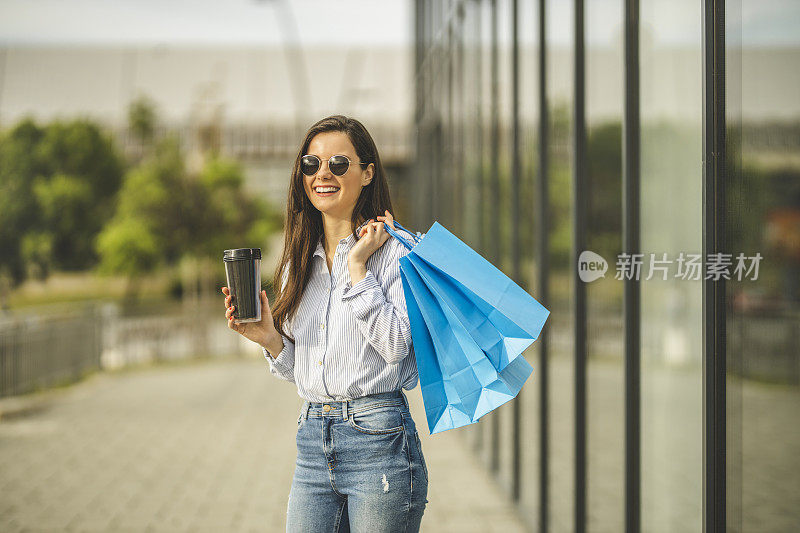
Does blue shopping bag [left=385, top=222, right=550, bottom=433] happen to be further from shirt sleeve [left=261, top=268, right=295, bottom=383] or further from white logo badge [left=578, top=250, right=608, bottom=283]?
white logo badge [left=578, top=250, right=608, bottom=283]

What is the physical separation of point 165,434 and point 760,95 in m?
7.86

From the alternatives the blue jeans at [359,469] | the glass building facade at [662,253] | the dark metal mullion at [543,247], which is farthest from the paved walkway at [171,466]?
the blue jeans at [359,469]

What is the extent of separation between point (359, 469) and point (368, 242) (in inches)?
25.6

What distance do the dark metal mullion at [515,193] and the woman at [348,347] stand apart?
3554mm

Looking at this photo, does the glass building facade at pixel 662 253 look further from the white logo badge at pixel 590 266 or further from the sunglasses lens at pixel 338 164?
the sunglasses lens at pixel 338 164

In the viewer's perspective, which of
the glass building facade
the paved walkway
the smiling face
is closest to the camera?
the smiling face

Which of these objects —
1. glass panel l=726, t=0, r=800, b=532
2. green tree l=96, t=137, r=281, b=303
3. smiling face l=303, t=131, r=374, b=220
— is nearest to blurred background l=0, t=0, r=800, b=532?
glass panel l=726, t=0, r=800, b=532

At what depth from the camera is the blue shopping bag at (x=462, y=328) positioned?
7.15 ft

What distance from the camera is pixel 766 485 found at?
10.3 feet

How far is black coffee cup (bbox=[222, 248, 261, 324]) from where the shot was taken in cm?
226

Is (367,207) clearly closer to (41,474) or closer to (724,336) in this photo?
(724,336)

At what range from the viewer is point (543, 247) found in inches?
201

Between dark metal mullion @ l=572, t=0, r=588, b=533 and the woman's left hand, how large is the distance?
200cm

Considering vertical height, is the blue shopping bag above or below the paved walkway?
above
